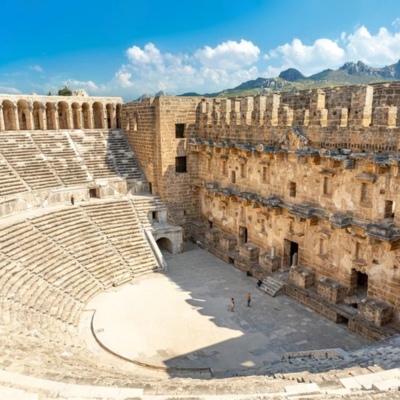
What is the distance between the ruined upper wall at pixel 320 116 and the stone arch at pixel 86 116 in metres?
8.59

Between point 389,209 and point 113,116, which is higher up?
point 113,116

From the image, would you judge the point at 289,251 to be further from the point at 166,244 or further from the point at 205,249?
the point at 166,244

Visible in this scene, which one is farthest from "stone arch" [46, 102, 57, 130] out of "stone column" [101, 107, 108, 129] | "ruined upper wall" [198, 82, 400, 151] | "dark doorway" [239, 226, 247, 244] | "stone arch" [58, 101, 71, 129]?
"dark doorway" [239, 226, 247, 244]

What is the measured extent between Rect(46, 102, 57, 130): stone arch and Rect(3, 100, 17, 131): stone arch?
2334 mm

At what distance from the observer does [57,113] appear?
88.7ft

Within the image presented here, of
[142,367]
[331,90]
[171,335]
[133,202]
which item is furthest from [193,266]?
[331,90]

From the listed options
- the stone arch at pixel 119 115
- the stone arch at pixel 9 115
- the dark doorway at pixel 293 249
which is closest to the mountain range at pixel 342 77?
the stone arch at pixel 119 115

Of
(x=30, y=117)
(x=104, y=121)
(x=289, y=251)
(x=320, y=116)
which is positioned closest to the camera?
(x=320, y=116)

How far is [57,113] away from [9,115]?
297cm

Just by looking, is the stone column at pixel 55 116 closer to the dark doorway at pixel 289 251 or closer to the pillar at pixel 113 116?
the pillar at pixel 113 116

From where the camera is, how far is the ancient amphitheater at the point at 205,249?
35.3ft

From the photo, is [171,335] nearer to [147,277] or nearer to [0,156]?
[147,277]

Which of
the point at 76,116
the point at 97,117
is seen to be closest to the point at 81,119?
the point at 76,116

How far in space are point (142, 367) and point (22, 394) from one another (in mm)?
5930
